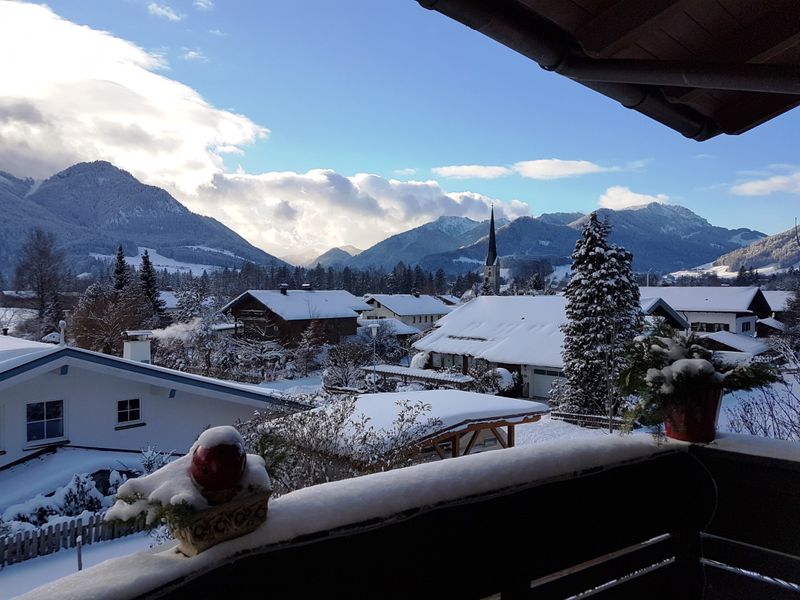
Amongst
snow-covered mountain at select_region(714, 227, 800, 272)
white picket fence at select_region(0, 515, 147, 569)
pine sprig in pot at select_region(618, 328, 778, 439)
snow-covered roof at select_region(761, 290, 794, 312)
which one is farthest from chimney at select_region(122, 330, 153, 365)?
snow-covered mountain at select_region(714, 227, 800, 272)

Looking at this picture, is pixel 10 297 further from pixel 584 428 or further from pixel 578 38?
pixel 578 38

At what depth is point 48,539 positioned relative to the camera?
7.41m

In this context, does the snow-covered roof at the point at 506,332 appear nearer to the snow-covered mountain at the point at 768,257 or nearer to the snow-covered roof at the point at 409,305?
the snow-covered roof at the point at 409,305

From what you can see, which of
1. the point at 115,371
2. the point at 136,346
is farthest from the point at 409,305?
the point at 115,371

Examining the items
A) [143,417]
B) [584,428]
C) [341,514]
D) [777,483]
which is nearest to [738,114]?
[777,483]

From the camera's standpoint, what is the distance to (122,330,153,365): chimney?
39.7 feet

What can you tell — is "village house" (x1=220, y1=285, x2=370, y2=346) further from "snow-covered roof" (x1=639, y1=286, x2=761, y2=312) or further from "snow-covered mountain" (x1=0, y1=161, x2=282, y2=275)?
"snow-covered mountain" (x1=0, y1=161, x2=282, y2=275)

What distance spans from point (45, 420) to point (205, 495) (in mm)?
10262

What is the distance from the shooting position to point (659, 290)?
36.6 metres

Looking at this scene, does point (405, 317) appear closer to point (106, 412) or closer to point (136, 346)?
point (136, 346)

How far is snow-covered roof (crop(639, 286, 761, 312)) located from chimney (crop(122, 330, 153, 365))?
90.6 feet

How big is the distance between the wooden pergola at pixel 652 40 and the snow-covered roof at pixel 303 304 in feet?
97.6

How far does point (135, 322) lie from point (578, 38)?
2627 cm

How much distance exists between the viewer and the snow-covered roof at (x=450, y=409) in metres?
7.79
